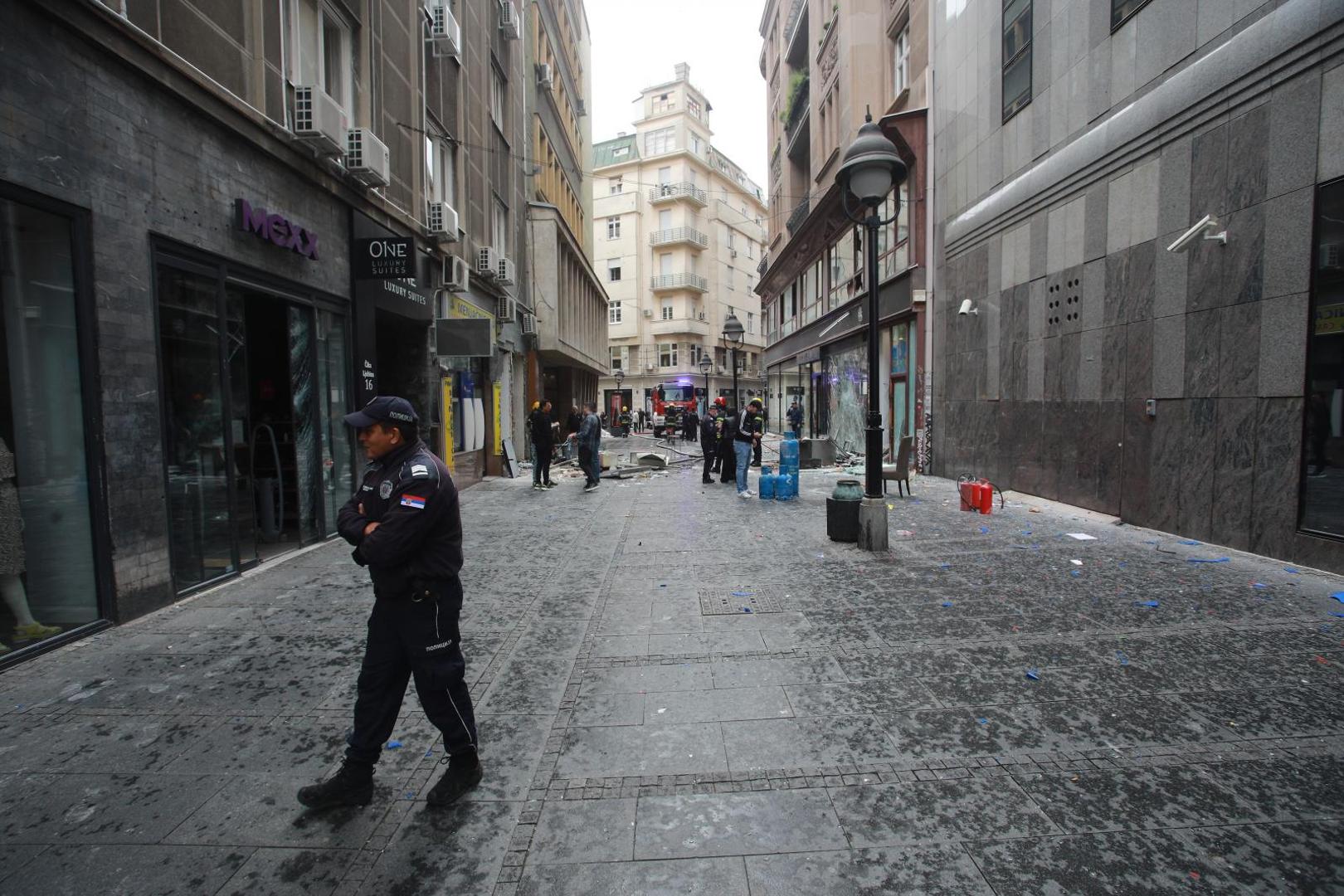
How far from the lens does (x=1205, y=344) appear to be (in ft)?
25.7

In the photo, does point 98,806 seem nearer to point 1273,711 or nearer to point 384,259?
point 1273,711

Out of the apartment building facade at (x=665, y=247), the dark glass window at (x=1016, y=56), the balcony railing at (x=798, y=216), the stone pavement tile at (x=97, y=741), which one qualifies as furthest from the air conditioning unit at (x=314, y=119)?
the apartment building facade at (x=665, y=247)

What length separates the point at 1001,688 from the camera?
417cm

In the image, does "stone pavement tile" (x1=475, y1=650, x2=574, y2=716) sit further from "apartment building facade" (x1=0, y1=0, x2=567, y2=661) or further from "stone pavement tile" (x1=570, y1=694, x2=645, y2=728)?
"apartment building facade" (x1=0, y1=0, x2=567, y2=661)

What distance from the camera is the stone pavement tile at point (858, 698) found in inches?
155

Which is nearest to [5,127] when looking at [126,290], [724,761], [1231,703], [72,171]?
[72,171]

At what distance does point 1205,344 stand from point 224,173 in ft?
34.7

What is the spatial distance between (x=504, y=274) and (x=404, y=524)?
1589cm

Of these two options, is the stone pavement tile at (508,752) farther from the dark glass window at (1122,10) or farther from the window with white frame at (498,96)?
the window with white frame at (498,96)

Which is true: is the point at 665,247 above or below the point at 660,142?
below

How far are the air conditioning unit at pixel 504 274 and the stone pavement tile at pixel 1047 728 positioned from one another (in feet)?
51.7

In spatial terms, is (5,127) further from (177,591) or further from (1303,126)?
(1303,126)

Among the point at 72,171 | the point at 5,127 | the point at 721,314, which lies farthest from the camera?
the point at 721,314

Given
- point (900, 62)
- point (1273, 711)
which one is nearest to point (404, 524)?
point (1273, 711)
